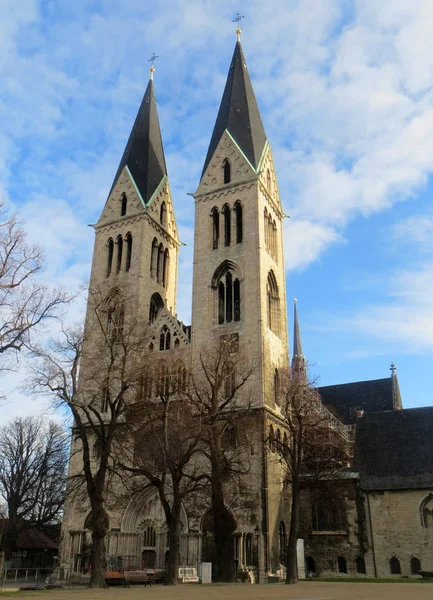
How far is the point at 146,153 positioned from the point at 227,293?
1784 centimetres

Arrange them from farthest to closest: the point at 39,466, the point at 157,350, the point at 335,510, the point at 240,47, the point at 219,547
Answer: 1. the point at 240,47
2. the point at 39,466
3. the point at 157,350
4. the point at 335,510
5. the point at 219,547

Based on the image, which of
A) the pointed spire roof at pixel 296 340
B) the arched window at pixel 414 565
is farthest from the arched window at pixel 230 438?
the pointed spire roof at pixel 296 340

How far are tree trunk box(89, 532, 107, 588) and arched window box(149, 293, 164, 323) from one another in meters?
23.1

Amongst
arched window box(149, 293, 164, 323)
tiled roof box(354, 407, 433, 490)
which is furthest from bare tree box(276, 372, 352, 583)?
arched window box(149, 293, 164, 323)

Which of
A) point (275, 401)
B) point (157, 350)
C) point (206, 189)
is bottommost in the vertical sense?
point (275, 401)

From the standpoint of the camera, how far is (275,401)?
117ft

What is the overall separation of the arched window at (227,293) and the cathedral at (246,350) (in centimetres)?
9

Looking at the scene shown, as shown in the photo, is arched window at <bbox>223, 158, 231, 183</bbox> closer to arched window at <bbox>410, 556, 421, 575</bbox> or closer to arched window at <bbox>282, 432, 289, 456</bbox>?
arched window at <bbox>282, 432, 289, 456</bbox>

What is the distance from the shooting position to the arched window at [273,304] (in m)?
39.3

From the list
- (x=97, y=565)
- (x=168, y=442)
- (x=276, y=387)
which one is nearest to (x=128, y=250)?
(x=276, y=387)

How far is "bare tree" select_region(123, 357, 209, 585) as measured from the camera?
23062mm

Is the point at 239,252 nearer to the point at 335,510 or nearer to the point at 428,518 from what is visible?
the point at 335,510

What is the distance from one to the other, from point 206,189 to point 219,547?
27.3 metres

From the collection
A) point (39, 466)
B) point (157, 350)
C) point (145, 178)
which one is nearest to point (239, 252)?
point (157, 350)
